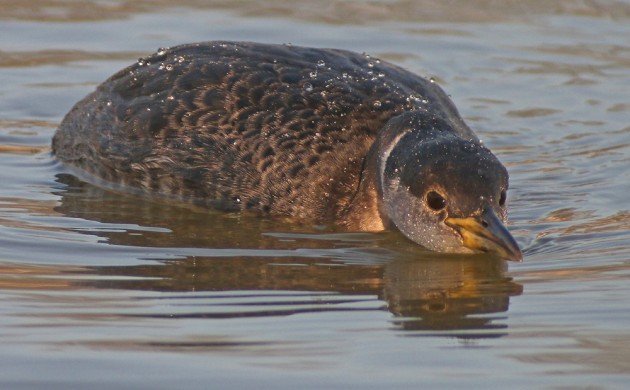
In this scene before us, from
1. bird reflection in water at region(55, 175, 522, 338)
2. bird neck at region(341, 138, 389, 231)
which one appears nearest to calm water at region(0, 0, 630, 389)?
bird reflection in water at region(55, 175, 522, 338)

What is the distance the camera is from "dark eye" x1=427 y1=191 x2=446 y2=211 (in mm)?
9570

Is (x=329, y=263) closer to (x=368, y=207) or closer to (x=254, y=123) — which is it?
(x=368, y=207)

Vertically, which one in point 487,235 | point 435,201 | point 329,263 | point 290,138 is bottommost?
point 329,263

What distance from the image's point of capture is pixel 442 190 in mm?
9500

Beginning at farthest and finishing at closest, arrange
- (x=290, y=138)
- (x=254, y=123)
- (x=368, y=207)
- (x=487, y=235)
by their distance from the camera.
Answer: (x=254, y=123)
(x=290, y=138)
(x=368, y=207)
(x=487, y=235)

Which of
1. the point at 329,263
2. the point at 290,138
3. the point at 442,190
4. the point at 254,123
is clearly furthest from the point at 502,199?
the point at 254,123

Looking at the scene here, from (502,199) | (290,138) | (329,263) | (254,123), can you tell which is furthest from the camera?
(254,123)

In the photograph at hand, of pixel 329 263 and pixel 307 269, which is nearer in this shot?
pixel 307 269

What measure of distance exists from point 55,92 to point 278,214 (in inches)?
184

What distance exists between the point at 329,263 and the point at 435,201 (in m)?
0.85

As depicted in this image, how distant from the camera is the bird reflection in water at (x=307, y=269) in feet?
27.2

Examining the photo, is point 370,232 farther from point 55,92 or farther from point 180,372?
point 55,92

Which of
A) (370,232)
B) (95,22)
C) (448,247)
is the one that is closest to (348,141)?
(370,232)

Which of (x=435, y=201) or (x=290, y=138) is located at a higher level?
(x=290, y=138)
